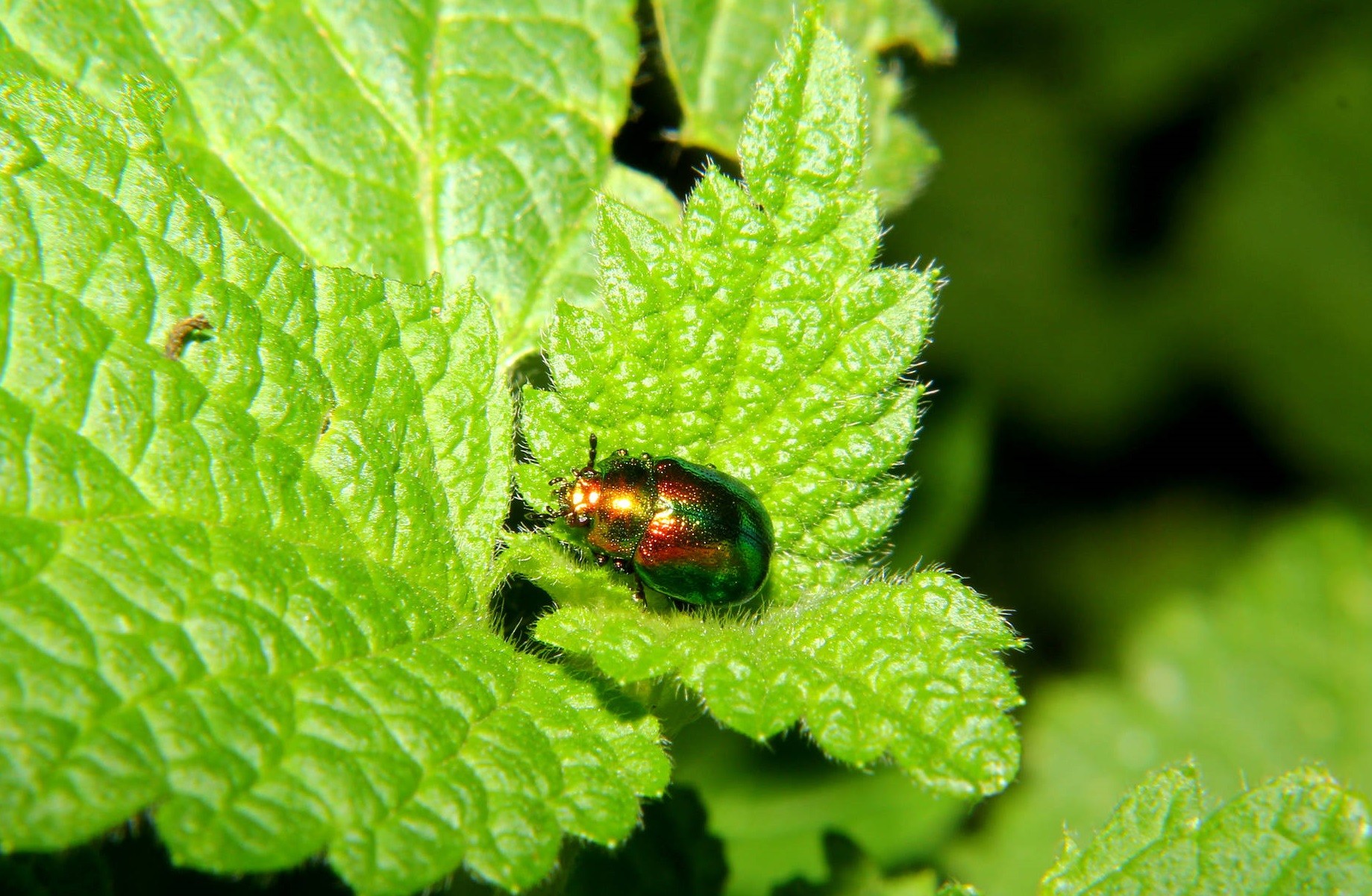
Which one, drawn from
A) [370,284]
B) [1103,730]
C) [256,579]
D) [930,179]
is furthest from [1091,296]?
[256,579]

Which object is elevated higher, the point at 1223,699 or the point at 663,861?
the point at 1223,699

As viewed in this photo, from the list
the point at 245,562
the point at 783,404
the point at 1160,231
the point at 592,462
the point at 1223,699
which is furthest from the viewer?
the point at 1160,231

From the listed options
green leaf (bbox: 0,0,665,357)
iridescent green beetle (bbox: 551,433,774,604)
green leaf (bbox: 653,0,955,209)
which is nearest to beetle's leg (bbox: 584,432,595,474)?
iridescent green beetle (bbox: 551,433,774,604)

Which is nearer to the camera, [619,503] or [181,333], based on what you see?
[181,333]

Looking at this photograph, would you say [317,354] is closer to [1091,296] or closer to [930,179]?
[930,179]

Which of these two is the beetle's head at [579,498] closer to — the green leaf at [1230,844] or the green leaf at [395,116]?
the green leaf at [395,116]

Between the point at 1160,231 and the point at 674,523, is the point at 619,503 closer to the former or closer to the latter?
the point at 674,523

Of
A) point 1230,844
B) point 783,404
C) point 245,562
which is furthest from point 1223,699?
point 245,562

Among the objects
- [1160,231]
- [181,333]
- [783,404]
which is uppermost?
[1160,231]
